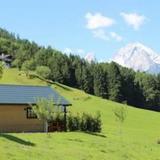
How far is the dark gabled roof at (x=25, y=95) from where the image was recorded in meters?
56.1

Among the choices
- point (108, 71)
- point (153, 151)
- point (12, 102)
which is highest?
point (108, 71)

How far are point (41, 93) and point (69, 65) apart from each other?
126 meters

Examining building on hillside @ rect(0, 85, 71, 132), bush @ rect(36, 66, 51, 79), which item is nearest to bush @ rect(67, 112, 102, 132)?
building on hillside @ rect(0, 85, 71, 132)

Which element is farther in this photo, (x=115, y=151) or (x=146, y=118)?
(x=146, y=118)

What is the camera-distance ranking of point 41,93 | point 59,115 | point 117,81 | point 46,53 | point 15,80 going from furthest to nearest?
point 46,53, point 117,81, point 15,80, point 41,93, point 59,115

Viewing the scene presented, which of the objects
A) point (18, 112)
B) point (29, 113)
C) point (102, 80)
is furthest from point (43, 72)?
point (18, 112)

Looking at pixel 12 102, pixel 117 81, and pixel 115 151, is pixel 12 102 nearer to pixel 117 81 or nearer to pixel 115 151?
pixel 115 151

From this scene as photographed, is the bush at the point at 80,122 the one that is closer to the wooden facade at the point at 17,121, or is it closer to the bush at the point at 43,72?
the wooden facade at the point at 17,121

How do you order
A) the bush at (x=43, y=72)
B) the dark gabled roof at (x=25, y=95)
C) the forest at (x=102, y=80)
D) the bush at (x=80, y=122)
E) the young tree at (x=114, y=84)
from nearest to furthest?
the bush at (x=80, y=122) → the dark gabled roof at (x=25, y=95) → the bush at (x=43, y=72) → the young tree at (x=114, y=84) → the forest at (x=102, y=80)

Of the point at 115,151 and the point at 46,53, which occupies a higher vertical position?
the point at 46,53

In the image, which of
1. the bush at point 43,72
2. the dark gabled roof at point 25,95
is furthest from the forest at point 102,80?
the dark gabled roof at point 25,95

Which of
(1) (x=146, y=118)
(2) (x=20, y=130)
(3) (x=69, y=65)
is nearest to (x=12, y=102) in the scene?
(2) (x=20, y=130)

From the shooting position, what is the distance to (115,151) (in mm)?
39156

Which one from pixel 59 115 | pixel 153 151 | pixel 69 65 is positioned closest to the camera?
pixel 153 151
